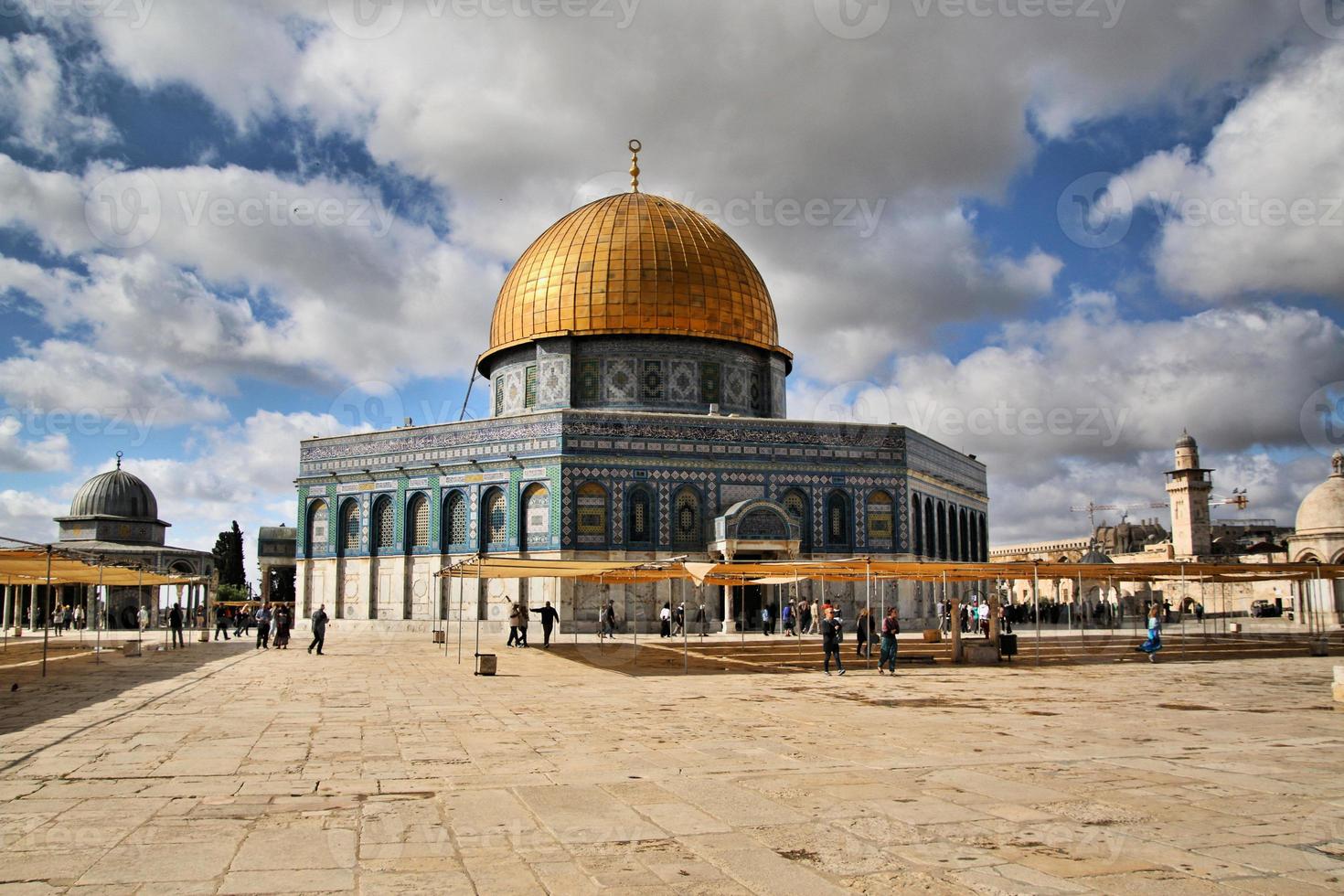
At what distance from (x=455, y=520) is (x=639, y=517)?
6235 millimetres

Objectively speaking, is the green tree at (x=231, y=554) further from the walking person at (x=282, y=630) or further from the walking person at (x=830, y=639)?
the walking person at (x=830, y=639)

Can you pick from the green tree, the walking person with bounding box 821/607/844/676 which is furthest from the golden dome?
the green tree

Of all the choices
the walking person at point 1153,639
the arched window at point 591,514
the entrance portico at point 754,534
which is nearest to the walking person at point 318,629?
the arched window at point 591,514

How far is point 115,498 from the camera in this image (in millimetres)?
58250

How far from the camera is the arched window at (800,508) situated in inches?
1374

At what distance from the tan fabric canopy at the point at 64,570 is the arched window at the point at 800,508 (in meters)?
18.4

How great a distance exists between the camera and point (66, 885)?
5508mm

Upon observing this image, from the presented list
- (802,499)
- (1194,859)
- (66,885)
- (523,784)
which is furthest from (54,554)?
(802,499)

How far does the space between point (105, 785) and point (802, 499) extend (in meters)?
28.3

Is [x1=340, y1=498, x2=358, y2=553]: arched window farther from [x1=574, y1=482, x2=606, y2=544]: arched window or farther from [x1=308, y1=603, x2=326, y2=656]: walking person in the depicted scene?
[x1=308, y1=603, x2=326, y2=656]: walking person

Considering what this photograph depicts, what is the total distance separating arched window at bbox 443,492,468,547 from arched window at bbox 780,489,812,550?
1023 centimetres

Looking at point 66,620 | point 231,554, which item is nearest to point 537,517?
point 66,620

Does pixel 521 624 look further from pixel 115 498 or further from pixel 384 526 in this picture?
pixel 115 498

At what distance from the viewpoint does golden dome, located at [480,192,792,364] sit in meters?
36.8
